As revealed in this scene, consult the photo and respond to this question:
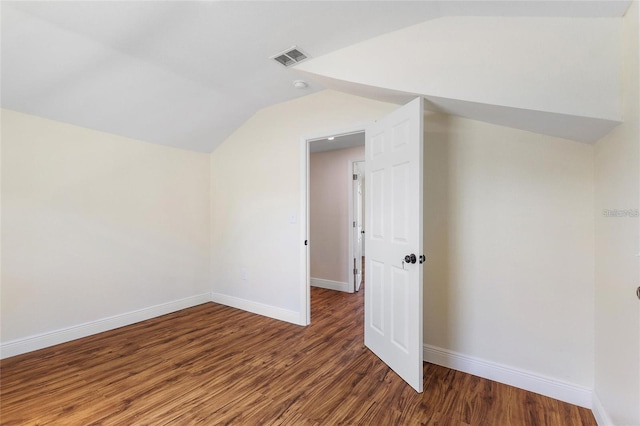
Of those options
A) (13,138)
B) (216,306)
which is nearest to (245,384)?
(216,306)

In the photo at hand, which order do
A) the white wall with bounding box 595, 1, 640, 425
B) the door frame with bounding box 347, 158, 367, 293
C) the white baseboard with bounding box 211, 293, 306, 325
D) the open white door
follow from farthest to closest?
the door frame with bounding box 347, 158, 367, 293
the white baseboard with bounding box 211, 293, 306, 325
the open white door
the white wall with bounding box 595, 1, 640, 425

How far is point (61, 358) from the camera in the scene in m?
2.45

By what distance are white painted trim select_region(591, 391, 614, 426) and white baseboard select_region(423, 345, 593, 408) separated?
0.04 m

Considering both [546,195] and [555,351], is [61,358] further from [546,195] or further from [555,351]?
[546,195]

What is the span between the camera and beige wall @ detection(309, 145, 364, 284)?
465 centimetres

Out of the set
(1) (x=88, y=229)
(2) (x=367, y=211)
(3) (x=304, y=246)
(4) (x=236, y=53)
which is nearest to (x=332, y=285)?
(3) (x=304, y=246)

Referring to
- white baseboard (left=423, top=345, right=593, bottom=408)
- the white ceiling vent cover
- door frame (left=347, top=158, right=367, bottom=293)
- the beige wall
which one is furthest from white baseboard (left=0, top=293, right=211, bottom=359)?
the white ceiling vent cover

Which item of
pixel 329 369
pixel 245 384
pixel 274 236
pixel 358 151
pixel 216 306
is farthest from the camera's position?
pixel 358 151

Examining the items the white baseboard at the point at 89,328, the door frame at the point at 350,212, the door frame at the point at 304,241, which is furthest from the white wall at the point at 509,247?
the white baseboard at the point at 89,328

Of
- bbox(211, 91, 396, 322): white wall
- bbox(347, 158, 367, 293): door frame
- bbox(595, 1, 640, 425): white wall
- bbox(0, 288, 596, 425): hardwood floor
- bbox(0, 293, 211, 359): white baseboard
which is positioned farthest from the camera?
bbox(347, 158, 367, 293): door frame

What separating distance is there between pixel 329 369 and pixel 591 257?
2.03 m

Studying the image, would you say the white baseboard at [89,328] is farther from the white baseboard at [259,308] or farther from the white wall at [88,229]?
the white baseboard at [259,308]

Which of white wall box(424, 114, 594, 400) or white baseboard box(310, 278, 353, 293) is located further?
white baseboard box(310, 278, 353, 293)

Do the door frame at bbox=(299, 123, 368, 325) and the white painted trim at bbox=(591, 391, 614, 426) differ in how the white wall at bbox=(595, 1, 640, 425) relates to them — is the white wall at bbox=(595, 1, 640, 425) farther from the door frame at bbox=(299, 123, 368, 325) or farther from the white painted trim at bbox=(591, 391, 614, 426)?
the door frame at bbox=(299, 123, 368, 325)
